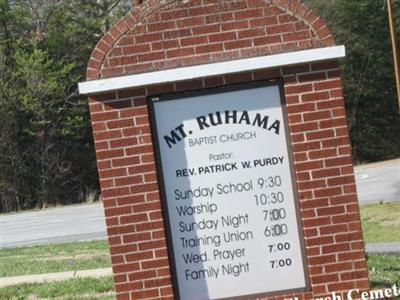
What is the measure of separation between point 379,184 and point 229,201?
21110 mm

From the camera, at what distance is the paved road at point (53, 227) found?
2164 centimetres

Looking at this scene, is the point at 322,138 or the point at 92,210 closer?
the point at 322,138

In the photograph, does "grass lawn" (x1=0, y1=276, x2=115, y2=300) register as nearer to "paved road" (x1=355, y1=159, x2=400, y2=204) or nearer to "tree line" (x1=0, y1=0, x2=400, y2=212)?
"paved road" (x1=355, y1=159, x2=400, y2=204)

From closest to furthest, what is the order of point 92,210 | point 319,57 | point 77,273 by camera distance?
1. point 319,57
2. point 77,273
3. point 92,210

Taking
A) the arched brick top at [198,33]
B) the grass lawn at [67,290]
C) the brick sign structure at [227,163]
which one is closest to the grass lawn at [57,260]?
the grass lawn at [67,290]

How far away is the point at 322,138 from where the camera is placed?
688 cm

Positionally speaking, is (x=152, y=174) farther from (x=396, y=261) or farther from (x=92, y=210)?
(x=92, y=210)

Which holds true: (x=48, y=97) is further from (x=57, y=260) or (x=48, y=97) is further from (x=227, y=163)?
(x=227, y=163)

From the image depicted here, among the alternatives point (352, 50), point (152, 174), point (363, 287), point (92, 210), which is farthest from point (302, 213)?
point (352, 50)

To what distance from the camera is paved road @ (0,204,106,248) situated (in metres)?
21.6

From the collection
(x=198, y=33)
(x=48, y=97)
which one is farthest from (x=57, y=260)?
(x=48, y=97)

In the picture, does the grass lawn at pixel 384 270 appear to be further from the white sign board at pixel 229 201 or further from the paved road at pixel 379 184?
the paved road at pixel 379 184

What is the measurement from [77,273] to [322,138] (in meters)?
5.87

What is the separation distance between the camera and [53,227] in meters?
25.0
